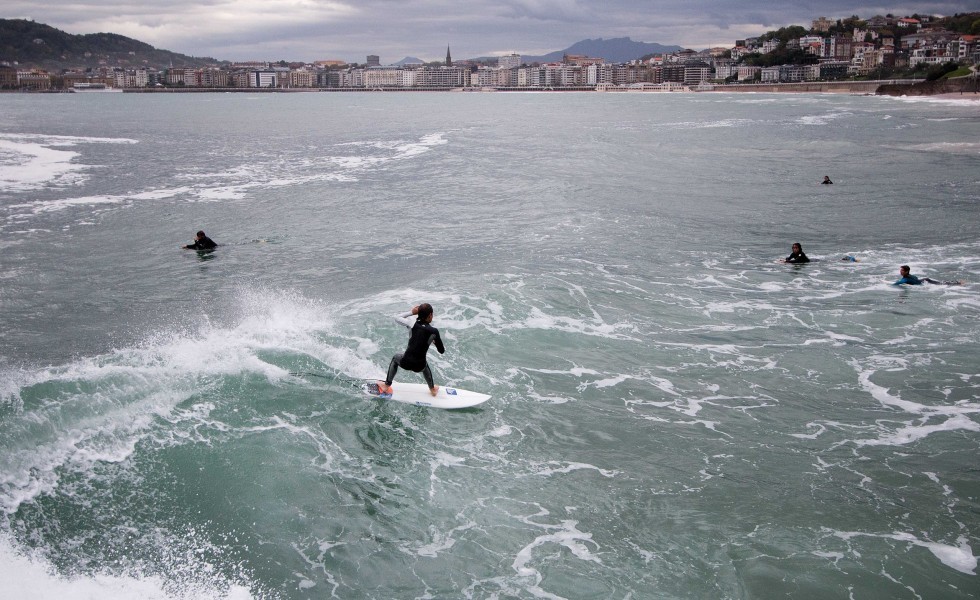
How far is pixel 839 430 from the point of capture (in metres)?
11.9

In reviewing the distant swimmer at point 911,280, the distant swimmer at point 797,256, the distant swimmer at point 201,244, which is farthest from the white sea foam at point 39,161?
the distant swimmer at point 911,280

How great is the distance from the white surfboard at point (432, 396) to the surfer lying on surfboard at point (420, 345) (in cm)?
12

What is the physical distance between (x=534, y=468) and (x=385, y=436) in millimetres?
2695

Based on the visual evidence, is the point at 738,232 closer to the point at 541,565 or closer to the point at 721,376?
the point at 721,376

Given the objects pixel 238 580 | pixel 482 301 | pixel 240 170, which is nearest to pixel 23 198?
pixel 240 170

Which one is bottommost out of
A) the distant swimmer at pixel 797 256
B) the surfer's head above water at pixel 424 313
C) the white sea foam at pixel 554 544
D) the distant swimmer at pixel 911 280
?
the white sea foam at pixel 554 544

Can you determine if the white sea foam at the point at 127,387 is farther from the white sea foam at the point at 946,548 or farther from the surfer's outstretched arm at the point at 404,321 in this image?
the white sea foam at the point at 946,548

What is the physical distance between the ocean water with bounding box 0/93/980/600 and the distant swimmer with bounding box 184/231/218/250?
0.30 meters

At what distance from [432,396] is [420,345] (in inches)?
42.4

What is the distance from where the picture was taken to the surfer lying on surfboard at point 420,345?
12.3 m

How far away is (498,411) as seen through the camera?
12828 mm

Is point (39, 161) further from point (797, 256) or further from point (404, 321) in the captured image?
point (797, 256)

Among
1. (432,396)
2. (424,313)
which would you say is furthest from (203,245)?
(424,313)

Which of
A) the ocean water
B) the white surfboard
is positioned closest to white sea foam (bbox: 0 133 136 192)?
the ocean water
